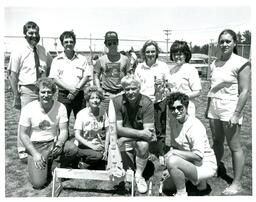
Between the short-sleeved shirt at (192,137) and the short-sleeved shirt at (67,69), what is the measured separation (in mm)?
1930

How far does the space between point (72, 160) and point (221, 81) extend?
2.43 m

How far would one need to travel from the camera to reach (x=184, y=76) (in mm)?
4199

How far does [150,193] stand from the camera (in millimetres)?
3799

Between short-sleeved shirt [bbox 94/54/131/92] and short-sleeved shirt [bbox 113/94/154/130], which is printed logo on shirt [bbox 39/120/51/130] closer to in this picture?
short-sleeved shirt [bbox 113/94/154/130]

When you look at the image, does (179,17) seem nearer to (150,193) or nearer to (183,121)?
(183,121)

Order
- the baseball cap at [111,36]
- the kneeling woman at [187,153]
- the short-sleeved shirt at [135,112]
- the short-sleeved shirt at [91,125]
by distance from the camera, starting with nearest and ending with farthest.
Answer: the kneeling woman at [187,153], the short-sleeved shirt at [135,112], the short-sleeved shirt at [91,125], the baseball cap at [111,36]

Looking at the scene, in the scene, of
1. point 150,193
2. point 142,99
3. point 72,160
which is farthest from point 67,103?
point 150,193

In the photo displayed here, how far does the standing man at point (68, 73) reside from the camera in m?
4.61

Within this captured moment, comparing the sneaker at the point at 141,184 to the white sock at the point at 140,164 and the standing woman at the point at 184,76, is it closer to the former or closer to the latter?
the white sock at the point at 140,164

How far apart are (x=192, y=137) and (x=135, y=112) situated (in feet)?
2.93

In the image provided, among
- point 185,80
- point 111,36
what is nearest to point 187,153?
point 185,80

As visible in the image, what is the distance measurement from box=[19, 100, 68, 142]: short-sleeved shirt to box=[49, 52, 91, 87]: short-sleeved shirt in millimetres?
651

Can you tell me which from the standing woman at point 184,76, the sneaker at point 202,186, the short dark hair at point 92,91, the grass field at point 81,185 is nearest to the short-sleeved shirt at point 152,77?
the standing woman at point 184,76

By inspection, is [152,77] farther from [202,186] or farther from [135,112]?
[202,186]
